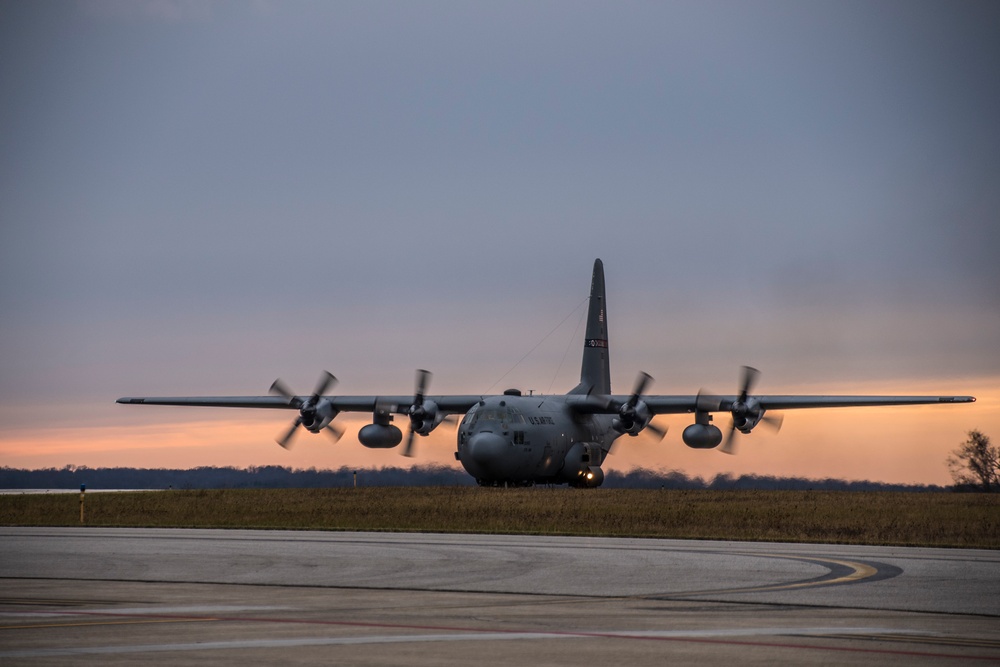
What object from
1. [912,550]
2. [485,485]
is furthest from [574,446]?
[912,550]

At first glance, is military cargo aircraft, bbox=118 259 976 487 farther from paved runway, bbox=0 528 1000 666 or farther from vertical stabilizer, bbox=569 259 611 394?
paved runway, bbox=0 528 1000 666

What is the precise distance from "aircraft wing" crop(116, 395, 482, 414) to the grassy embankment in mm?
8828

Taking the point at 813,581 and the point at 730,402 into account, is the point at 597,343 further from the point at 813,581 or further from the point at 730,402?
the point at 813,581

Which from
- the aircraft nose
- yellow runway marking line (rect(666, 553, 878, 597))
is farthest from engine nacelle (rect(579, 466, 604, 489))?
yellow runway marking line (rect(666, 553, 878, 597))

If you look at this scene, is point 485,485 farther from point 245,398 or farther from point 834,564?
point 834,564

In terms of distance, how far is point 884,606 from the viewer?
620 inches

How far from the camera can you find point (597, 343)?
7462 cm

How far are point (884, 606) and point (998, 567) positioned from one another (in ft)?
24.0

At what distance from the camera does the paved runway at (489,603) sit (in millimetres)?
11414

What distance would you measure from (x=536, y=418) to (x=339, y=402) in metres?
11.3

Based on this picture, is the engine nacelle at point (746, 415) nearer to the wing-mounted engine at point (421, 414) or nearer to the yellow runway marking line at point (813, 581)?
the wing-mounted engine at point (421, 414)

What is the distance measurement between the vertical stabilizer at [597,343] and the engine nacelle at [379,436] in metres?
16.2

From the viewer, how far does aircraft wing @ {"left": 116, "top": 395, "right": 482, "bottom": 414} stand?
6469cm

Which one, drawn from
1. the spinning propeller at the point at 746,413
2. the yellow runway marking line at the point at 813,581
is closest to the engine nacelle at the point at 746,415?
the spinning propeller at the point at 746,413
